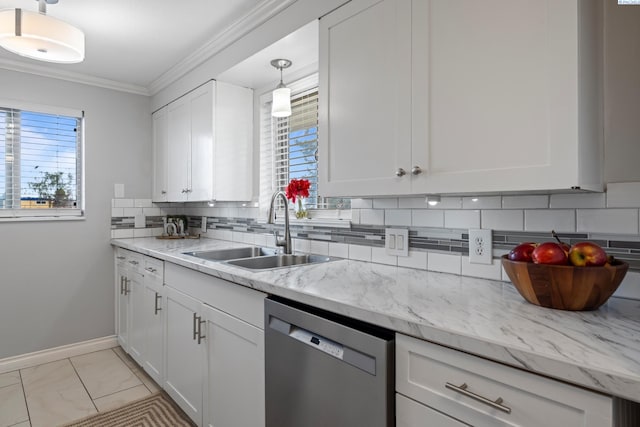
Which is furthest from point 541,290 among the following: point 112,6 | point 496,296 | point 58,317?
point 58,317

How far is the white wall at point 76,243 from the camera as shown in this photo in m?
2.84

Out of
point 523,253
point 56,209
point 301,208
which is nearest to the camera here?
point 523,253

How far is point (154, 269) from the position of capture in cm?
243

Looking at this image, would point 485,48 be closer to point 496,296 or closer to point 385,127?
point 385,127

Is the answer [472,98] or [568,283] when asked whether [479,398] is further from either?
[472,98]

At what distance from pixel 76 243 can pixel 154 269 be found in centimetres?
119

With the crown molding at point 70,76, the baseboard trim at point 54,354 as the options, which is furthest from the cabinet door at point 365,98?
the baseboard trim at point 54,354

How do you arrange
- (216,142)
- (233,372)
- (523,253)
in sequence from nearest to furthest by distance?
(523,253) → (233,372) → (216,142)

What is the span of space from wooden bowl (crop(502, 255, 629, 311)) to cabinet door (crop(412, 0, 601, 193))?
0.22 m

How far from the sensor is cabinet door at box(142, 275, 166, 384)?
2318mm

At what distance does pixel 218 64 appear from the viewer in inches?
98.7

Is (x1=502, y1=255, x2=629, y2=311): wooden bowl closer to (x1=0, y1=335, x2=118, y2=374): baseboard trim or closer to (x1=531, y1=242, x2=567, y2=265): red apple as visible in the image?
(x1=531, y1=242, x2=567, y2=265): red apple

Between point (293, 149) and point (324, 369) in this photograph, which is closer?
point (324, 369)

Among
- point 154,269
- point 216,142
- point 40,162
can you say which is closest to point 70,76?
point 40,162
